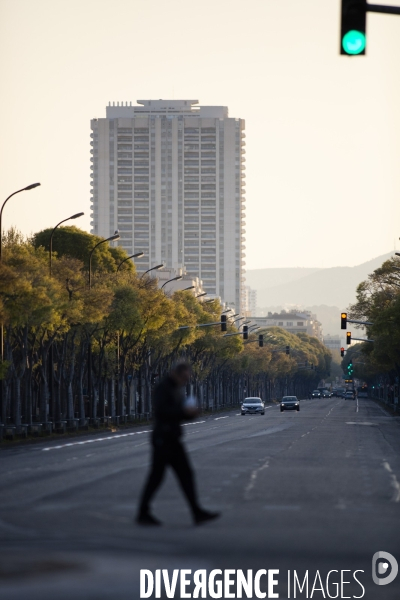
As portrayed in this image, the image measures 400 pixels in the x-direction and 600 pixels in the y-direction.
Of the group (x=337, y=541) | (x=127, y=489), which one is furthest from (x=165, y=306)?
(x=337, y=541)

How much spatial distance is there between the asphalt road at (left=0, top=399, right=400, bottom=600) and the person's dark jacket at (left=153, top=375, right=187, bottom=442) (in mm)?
1257

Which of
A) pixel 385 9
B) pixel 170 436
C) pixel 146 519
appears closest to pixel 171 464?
pixel 170 436

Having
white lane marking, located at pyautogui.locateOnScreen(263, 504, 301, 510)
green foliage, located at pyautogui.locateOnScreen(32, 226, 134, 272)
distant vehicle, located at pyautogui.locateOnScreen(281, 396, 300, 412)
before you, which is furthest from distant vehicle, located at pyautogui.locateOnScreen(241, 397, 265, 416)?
white lane marking, located at pyautogui.locateOnScreen(263, 504, 301, 510)

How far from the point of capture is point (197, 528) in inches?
591

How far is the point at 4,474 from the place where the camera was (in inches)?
1029

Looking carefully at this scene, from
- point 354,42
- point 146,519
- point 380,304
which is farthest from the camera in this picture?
point 380,304

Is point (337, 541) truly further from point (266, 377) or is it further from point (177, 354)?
point (266, 377)

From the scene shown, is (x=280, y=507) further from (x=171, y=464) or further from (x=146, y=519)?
(x=171, y=464)

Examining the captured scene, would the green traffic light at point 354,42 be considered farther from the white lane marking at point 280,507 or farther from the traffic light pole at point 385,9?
the white lane marking at point 280,507

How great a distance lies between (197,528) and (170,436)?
189 centimetres

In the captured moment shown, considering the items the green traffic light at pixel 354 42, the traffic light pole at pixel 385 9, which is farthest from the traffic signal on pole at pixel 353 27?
the traffic light pole at pixel 385 9

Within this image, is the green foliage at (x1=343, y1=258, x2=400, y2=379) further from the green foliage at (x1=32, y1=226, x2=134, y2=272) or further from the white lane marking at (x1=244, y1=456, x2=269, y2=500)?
the white lane marking at (x1=244, y1=456, x2=269, y2=500)

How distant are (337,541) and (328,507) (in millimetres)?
4231

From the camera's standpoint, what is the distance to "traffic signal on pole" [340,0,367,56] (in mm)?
13328
